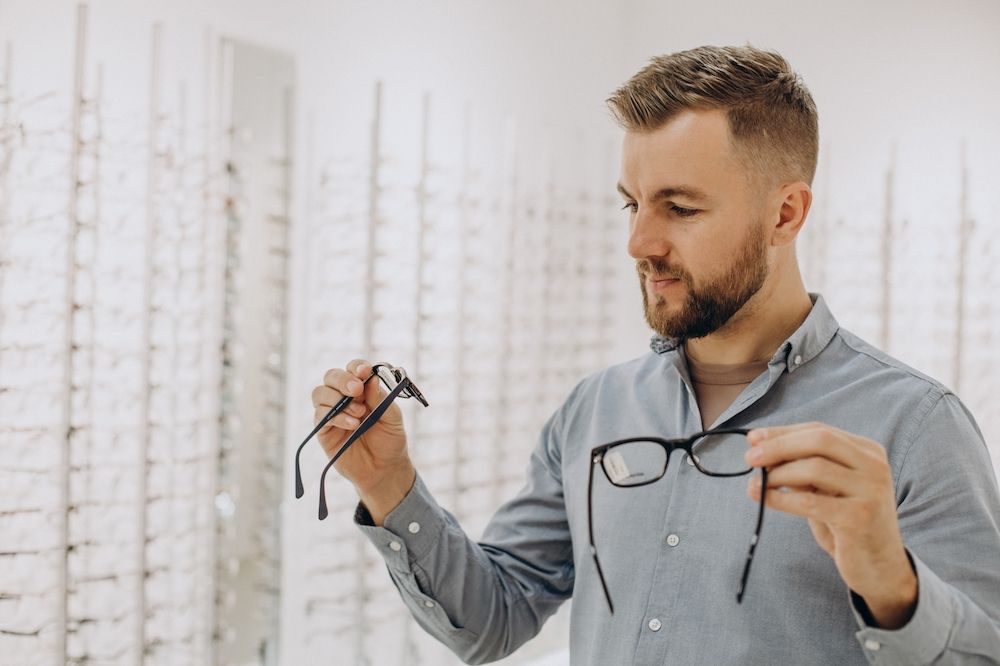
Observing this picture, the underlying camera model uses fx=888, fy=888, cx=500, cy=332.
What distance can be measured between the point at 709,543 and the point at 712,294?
390 millimetres

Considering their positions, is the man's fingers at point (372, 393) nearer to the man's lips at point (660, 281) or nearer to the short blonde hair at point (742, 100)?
the man's lips at point (660, 281)

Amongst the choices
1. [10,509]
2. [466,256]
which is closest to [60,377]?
[10,509]

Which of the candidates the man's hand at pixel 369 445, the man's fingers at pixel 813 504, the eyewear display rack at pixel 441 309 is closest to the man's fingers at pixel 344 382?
the man's hand at pixel 369 445

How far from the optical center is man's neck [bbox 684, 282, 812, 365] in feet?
4.90

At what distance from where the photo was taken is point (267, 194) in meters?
3.03

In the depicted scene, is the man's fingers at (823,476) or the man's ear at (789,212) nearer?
the man's fingers at (823,476)

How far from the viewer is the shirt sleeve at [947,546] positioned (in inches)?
41.3

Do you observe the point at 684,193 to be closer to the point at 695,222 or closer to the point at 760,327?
the point at 695,222

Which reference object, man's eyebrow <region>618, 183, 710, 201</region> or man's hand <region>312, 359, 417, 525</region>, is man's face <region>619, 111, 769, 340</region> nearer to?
man's eyebrow <region>618, 183, 710, 201</region>

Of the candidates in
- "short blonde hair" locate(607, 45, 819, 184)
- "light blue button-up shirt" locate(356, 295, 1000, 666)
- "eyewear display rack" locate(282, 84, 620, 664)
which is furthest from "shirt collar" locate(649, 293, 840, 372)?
"eyewear display rack" locate(282, 84, 620, 664)

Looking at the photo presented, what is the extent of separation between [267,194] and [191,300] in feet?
1.52

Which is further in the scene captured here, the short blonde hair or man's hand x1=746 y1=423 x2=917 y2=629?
the short blonde hair

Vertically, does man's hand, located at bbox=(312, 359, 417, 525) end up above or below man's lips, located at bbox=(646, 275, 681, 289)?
→ below

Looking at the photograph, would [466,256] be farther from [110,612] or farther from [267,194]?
[110,612]
